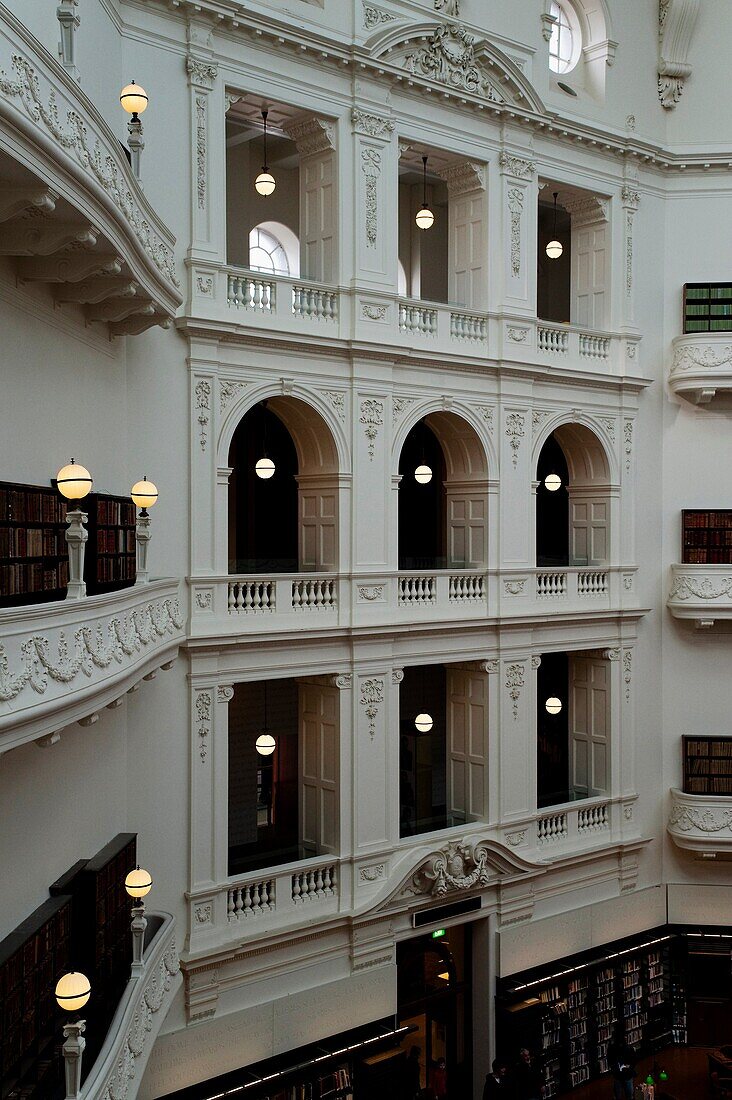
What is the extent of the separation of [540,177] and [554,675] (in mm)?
8820

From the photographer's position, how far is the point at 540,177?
53.9 feet

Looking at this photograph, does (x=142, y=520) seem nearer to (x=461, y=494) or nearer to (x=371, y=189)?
(x=371, y=189)

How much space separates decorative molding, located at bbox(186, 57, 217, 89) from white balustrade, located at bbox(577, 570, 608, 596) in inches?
364

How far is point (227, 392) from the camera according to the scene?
13.0m

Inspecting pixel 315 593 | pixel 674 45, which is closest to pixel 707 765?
pixel 315 593

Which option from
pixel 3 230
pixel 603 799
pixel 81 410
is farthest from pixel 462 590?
pixel 3 230

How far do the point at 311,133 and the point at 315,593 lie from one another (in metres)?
6.25

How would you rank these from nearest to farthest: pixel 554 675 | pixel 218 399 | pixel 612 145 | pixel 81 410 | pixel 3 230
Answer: pixel 3 230, pixel 81 410, pixel 218 399, pixel 612 145, pixel 554 675

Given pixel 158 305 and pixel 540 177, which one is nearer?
pixel 158 305

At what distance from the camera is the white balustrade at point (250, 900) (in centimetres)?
1299

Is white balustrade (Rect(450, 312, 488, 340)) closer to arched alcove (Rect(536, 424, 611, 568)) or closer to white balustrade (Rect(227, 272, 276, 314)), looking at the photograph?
arched alcove (Rect(536, 424, 611, 568))

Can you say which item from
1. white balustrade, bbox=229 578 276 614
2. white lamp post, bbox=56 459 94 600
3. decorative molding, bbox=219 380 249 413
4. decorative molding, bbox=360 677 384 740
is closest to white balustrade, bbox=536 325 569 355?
decorative molding, bbox=219 380 249 413

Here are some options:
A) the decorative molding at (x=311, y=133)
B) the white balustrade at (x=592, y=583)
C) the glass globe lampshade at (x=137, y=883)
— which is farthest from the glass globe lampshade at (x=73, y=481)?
the white balustrade at (x=592, y=583)

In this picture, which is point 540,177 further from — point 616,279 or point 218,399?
point 218,399
